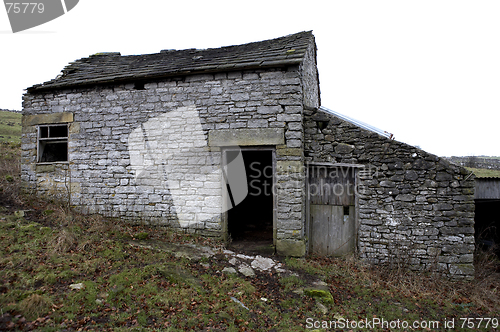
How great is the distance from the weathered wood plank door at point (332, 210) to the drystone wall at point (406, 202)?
26 centimetres

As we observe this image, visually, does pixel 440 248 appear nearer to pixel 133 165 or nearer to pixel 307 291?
pixel 307 291

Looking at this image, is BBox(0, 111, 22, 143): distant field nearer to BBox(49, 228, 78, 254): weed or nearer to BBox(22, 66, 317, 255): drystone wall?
BBox(22, 66, 317, 255): drystone wall

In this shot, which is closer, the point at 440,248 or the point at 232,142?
the point at 440,248

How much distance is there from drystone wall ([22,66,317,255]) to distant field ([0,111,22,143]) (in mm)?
14971

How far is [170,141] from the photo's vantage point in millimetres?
7102

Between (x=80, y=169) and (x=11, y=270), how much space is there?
370 centimetres

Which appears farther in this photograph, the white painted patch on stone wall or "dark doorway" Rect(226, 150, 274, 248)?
"dark doorway" Rect(226, 150, 274, 248)

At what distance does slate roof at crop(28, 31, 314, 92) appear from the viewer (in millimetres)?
6676

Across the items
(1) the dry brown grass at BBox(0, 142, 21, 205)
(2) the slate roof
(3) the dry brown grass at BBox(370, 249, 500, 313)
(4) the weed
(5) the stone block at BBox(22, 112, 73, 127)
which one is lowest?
(3) the dry brown grass at BBox(370, 249, 500, 313)

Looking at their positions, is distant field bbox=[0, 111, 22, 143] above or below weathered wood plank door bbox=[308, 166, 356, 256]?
above

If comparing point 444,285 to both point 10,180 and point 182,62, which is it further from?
point 10,180

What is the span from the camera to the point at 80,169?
779cm

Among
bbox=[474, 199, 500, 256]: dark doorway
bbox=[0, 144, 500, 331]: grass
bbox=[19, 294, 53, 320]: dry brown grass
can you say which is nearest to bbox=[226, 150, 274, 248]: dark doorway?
bbox=[0, 144, 500, 331]: grass

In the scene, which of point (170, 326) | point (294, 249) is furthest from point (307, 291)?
point (170, 326)
